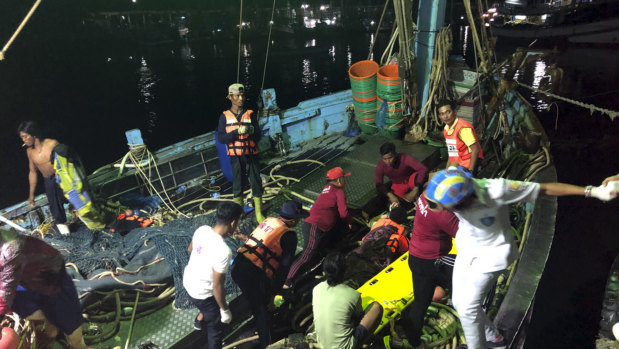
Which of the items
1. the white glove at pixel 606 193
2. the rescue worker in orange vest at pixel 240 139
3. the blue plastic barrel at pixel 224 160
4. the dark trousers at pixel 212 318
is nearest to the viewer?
the white glove at pixel 606 193

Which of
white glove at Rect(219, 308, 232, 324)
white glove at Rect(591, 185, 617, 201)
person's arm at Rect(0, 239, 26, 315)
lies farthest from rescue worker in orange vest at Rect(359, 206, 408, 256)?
person's arm at Rect(0, 239, 26, 315)

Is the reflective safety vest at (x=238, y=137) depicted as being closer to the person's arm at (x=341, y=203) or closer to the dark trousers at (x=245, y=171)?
the dark trousers at (x=245, y=171)

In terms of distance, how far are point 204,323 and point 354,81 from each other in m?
5.58

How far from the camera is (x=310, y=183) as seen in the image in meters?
6.50

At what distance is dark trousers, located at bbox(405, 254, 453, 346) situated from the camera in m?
3.25

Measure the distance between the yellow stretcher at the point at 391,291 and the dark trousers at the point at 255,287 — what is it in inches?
40.6

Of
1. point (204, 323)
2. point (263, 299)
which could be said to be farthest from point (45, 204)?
point (263, 299)

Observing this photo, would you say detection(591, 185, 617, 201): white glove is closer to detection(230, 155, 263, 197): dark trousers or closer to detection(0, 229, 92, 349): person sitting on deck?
detection(230, 155, 263, 197): dark trousers

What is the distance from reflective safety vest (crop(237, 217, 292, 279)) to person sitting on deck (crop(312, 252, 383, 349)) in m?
0.77

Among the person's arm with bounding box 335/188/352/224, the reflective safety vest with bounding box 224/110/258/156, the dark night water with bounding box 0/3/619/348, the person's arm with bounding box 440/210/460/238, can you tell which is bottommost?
the dark night water with bounding box 0/3/619/348

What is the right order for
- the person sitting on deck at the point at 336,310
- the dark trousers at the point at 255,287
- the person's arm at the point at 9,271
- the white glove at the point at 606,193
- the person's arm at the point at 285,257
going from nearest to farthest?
1. the white glove at the point at 606,193
2. the person's arm at the point at 9,271
3. the person sitting on deck at the point at 336,310
4. the dark trousers at the point at 255,287
5. the person's arm at the point at 285,257

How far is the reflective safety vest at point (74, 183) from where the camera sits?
510 centimetres

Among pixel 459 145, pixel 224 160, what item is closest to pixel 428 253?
pixel 459 145

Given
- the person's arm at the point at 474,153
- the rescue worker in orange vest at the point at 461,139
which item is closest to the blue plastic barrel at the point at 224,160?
the rescue worker in orange vest at the point at 461,139
